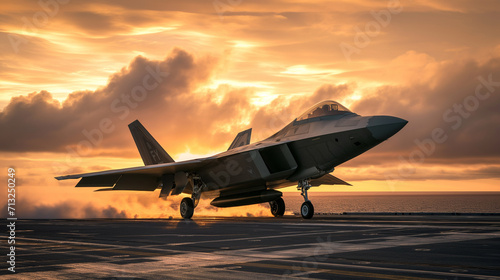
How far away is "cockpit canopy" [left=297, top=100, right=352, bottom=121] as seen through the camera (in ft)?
72.6

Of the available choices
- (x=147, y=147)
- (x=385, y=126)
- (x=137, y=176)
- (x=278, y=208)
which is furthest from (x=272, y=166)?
(x=147, y=147)

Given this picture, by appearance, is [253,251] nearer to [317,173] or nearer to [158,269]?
[158,269]

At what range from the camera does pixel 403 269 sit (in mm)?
7375

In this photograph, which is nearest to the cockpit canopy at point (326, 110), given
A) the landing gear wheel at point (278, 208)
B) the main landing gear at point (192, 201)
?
the landing gear wheel at point (278, 208)

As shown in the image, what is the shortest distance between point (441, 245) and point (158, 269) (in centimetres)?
613

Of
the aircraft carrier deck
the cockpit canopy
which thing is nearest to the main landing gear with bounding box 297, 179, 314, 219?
the cockpit canopy

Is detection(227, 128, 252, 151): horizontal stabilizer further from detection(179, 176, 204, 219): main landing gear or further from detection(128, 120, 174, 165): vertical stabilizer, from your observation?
detection(128, 120, 174, 165): vertical stabilizer

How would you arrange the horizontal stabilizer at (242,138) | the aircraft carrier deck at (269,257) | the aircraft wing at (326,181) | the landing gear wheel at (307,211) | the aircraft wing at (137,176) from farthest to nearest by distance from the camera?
the aircraft wing at (326,181) < the horizontal stabilizer at (242,138) < the aircraft wing at (137,176) < the landing gear wheel at (307,211) < the aircraft carrier deck at (269,257)

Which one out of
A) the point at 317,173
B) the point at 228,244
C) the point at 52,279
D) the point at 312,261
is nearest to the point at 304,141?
the point at 317,173

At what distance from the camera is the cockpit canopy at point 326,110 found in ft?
72.6

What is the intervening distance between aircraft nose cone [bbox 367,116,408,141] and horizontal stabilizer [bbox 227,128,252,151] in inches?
438

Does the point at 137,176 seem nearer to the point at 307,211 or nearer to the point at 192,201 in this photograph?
the point at 192,201

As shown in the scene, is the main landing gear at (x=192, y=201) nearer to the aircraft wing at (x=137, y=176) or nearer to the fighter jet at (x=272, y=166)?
the fighter jet at (x=272, y=166)

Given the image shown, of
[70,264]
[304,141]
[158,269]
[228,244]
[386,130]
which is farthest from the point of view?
[304,141]
